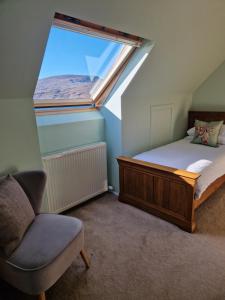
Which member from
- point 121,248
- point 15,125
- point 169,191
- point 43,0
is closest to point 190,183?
point 169,191

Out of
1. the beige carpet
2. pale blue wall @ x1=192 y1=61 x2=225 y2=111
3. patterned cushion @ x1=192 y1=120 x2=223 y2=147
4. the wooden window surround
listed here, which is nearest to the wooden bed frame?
the beige carpet

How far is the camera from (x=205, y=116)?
3.55 m

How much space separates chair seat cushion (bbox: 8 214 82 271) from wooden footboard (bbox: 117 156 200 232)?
1.02 m

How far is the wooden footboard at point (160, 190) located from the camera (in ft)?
6.50

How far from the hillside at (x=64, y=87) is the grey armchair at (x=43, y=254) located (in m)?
1.05

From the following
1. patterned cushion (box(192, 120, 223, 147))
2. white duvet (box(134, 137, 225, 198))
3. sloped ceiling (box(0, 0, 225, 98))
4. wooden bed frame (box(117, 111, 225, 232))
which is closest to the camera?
sloped ceiling (box(0, 0, 225, 98))

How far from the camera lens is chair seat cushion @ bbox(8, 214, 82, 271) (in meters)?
1.20

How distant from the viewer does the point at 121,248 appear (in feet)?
6.02

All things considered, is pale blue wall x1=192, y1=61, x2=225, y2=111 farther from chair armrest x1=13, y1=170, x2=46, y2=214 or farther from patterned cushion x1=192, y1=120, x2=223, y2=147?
chair armrest x1=13, y1=170, x2=46, y2=214

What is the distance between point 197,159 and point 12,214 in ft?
6.58

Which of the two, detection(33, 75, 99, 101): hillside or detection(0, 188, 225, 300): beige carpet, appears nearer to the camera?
detection(0, 188, 225, 300): beige carpet

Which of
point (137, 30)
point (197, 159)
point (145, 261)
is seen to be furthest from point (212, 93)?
point (145, 261)

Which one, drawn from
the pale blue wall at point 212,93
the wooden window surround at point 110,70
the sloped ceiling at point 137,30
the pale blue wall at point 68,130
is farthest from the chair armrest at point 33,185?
the pale blue wall at point 212,93

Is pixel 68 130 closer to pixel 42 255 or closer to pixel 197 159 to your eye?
pixel 42 255
